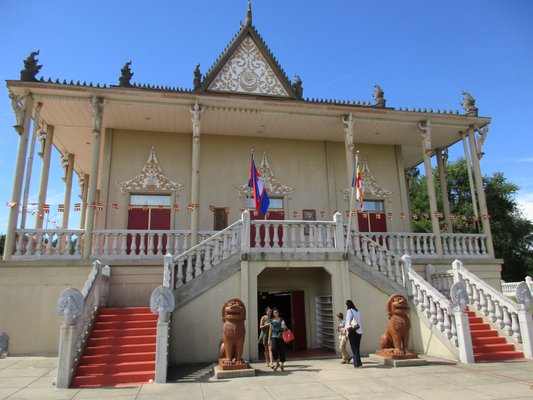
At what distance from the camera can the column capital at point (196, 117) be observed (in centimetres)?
1245

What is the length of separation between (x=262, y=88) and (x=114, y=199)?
6.68m

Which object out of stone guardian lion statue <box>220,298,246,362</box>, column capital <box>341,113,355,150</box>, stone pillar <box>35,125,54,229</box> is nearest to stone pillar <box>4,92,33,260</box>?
stone pillar <box>35,125,54,229</box>

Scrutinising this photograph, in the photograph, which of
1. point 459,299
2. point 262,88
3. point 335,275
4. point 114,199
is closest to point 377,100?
point 262,88

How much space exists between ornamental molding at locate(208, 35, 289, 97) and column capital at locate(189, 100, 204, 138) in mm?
1949

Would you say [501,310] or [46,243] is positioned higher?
[46,243]

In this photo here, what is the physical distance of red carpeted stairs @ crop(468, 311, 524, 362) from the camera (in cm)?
905

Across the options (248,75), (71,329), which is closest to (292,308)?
(71,329)

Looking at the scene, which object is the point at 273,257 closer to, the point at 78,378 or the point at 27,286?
the point at 78,378

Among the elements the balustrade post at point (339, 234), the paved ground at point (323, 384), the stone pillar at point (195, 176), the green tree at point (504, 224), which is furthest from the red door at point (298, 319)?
the green tree at point (504, 224)

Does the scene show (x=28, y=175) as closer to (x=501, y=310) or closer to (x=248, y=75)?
(x=248, y=75)

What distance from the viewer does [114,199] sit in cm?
1398

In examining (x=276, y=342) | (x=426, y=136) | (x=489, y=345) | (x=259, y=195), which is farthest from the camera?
(x=426, y=136)

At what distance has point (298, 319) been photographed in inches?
484

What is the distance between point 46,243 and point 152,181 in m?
4.21
